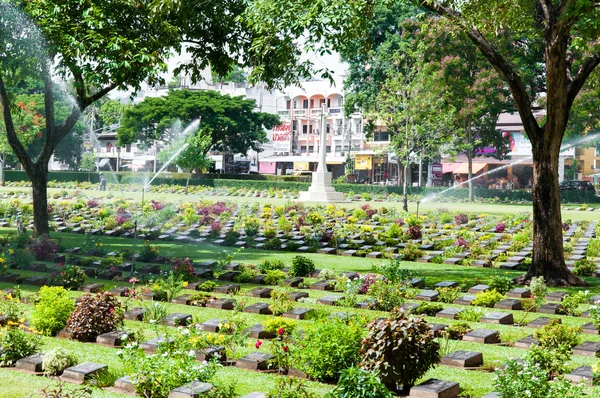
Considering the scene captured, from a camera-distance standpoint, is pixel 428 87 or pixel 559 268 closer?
pixel 559 268

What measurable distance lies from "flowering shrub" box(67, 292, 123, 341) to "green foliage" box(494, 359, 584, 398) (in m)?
5.17

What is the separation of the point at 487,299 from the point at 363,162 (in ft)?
201

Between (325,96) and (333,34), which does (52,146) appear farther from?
(325,96)

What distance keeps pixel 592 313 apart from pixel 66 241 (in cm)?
1607

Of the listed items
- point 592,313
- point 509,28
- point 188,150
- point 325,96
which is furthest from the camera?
point 325,96

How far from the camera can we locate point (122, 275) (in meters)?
15.5

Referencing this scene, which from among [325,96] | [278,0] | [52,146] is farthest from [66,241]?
[325,96]

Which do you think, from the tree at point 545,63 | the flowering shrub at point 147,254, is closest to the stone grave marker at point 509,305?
the tree at point 545,63

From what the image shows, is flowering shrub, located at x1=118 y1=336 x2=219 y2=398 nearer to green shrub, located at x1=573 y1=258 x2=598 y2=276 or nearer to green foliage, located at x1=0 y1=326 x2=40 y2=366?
green foliage, located at x1=0 y1=326 x2=40 y2=366

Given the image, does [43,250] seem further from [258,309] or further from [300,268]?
[258,309]

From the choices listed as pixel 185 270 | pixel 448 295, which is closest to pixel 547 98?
pixel 448 295

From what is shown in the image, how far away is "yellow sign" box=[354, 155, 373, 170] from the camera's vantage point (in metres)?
72.9

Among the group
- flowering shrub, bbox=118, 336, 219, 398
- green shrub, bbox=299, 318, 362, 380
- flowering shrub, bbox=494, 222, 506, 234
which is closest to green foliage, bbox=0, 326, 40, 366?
flowering shrub, bbox=118, 336, 219, 398

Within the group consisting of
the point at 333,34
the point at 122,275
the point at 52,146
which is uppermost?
the point at 333,34
